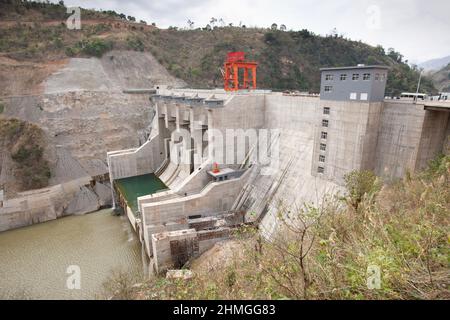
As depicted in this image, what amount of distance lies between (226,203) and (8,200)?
16513 mm

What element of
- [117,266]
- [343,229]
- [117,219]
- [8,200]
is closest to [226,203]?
[117,266]

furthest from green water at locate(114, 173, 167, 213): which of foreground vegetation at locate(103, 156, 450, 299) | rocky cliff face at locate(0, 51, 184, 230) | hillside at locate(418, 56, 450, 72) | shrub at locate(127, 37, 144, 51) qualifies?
hillside at locate(418, 56, 450, 72)

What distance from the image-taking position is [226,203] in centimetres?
1795

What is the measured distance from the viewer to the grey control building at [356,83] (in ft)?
40.4

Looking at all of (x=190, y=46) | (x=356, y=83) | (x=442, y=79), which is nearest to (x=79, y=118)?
(x=356, y=83)

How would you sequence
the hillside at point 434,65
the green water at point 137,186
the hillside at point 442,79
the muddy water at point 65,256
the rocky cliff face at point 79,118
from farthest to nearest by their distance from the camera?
1. the hillside at point 434,65
2. the hillside at point 442,79
3. the rocky cliff face at point 79,118
4. the green water at point 137,186
5. the muddy water at point 65,256

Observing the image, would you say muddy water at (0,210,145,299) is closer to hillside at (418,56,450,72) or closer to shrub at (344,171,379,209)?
shrub at (344,171,379,209)

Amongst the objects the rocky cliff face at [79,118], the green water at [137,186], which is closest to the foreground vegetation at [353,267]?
the green water at [137,186]

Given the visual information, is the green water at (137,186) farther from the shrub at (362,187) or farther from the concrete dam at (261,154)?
the shrub at (362,187)

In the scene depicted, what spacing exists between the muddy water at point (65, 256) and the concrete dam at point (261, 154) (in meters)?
1.51

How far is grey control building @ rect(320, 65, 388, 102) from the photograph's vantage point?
40.4 ft

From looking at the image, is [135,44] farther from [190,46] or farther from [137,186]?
[137,186]

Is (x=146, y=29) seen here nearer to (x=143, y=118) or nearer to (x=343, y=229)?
(x=143, y=118)

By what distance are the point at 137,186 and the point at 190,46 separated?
101ft
